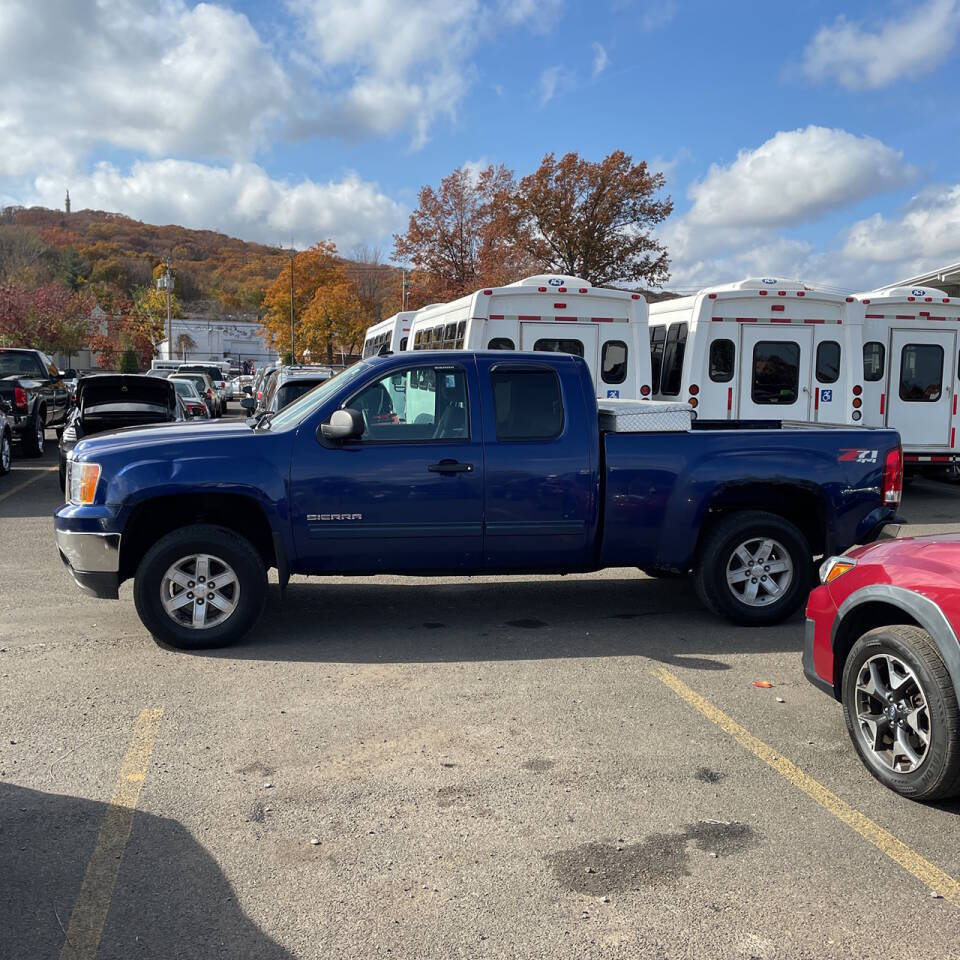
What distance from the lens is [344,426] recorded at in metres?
6.19

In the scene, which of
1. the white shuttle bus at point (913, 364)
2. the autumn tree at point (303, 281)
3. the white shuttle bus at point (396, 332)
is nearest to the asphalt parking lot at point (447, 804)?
the white shuttle bus at point (913, 364)

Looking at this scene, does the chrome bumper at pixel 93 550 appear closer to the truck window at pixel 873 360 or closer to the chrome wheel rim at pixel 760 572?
the chrome wheel rim at pixel 760 572

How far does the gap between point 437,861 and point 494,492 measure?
3.13 meters

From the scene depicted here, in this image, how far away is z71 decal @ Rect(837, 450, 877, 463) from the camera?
6969 millimetres

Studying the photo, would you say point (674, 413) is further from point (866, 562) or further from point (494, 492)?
point (866, 562)

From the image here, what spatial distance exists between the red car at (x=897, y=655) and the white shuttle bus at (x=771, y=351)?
9.03 m

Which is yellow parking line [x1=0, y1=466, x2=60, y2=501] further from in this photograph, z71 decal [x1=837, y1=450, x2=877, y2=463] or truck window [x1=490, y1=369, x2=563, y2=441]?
z71 decal [x1=837, y1=450, x2=877, y2=463]

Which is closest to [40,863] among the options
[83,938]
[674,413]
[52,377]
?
[83,938]

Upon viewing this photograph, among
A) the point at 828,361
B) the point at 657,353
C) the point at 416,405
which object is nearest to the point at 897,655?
the point at 416,405

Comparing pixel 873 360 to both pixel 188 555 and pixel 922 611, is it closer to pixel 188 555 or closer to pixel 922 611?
pixel 922 611

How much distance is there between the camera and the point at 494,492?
6480mm

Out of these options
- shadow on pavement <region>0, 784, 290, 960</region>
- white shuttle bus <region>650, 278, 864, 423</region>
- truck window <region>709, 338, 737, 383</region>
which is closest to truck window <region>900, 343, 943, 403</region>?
white shuttle bus <region>650, 278, 864, 423</region>

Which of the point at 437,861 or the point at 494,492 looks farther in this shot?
the point at 494,492

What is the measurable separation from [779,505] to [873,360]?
8.41 meters
